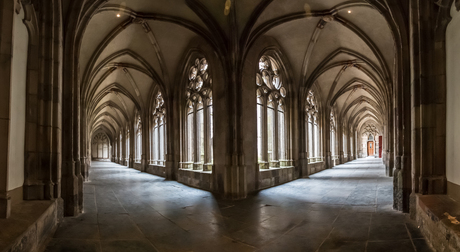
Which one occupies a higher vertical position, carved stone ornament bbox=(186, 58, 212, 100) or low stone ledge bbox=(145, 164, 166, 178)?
carved stone ornament bbox=(186, 58, 212, 100)

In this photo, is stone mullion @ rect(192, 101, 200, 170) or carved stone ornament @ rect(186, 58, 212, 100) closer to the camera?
carved stone ornament @ rect(186, 58, 212, 100)

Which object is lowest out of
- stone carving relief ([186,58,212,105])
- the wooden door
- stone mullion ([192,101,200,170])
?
the wooden door

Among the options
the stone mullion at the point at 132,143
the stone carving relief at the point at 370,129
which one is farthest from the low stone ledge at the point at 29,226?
the stone carving relief at the point at 370,129

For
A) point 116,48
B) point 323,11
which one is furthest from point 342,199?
point 116,48

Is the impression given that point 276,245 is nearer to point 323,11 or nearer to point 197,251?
point 197,251

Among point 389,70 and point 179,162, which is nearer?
point 389,70

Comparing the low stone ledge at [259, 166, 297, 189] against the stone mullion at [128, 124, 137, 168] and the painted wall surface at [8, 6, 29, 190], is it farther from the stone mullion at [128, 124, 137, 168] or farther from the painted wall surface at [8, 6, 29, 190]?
the stone mullion at [128, 124, 137, 168]

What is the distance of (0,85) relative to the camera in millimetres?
3027

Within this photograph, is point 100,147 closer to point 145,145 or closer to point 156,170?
point 145,145

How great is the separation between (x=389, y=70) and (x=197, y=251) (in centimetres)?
989

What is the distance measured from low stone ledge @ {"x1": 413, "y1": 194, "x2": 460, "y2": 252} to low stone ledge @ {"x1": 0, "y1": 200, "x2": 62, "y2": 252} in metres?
3.76

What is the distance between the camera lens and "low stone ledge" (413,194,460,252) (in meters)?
2.71

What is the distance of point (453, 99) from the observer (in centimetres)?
381

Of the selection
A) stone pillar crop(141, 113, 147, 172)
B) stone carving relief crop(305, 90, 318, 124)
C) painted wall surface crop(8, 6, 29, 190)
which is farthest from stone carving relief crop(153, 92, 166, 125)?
painted wall surface crop(8, 6, 29, 190)
